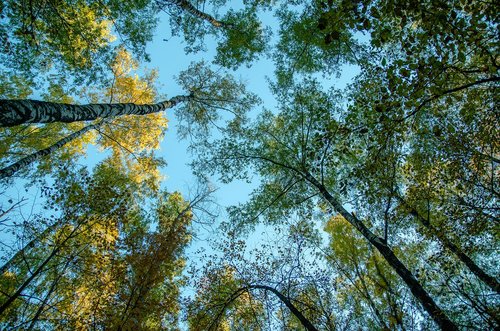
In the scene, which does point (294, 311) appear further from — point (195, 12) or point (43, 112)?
point (195, 12)

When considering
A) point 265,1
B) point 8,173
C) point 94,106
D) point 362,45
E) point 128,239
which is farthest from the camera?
point 265,1

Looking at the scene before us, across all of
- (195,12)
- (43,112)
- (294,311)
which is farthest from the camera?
(195,12)

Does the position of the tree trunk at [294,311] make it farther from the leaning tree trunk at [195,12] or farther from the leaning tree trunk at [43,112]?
the leaning tree trunk at [195,12]

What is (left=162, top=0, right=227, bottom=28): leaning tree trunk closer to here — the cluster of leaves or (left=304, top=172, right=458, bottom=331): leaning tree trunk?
the cluster of leaves

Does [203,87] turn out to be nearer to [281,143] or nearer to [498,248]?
[281,143]

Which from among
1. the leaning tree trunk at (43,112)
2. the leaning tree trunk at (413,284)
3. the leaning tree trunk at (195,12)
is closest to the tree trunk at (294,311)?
the leaning tree trunk at (413,284)

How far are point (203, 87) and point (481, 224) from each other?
38.8ft

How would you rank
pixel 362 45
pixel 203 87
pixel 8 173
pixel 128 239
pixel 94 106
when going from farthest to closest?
1. pixel 203 87
2. pixel 362 45
3. pixel 128 239
4. pixel 8 173
5. pixel 94 106

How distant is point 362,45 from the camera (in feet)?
30.7

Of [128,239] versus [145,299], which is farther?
[128,239]

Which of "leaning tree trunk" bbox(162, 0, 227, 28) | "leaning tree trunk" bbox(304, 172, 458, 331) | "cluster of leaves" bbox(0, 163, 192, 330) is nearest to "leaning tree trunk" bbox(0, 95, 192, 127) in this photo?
"cluster of leaves" bbox(0, 163, 192, 330)

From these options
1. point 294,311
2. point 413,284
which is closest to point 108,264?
point 294,311

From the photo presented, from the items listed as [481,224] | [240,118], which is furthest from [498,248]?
[240,118]

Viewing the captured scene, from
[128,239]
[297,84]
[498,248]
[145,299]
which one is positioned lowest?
[145,299]
